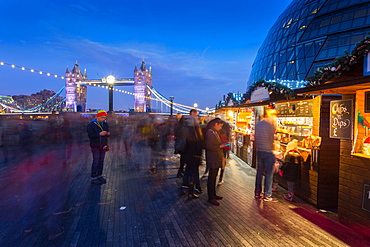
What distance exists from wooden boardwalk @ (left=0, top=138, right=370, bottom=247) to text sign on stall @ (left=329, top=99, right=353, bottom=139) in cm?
162

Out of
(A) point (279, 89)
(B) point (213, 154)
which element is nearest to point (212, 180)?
(B) point (213, 154)

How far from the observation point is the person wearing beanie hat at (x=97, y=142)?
6016mm

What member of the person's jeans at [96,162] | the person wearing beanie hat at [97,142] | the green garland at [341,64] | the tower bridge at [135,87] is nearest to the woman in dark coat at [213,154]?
the green garland at [341,64]

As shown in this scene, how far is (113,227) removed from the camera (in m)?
3.61

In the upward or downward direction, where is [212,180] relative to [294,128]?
downward

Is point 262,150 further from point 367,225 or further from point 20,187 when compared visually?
point 20,187

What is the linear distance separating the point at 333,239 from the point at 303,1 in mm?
40763

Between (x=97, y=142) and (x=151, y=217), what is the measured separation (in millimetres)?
3119

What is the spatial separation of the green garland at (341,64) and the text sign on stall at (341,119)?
0.53 metres

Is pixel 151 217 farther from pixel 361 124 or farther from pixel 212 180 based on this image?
pixel 361 124

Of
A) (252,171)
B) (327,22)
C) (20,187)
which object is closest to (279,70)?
(327,22)

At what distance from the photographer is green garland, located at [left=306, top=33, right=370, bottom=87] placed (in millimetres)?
3486

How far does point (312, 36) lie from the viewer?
27.4 metres

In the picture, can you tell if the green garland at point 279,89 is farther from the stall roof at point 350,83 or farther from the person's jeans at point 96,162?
the person's jeans at point 96,162
